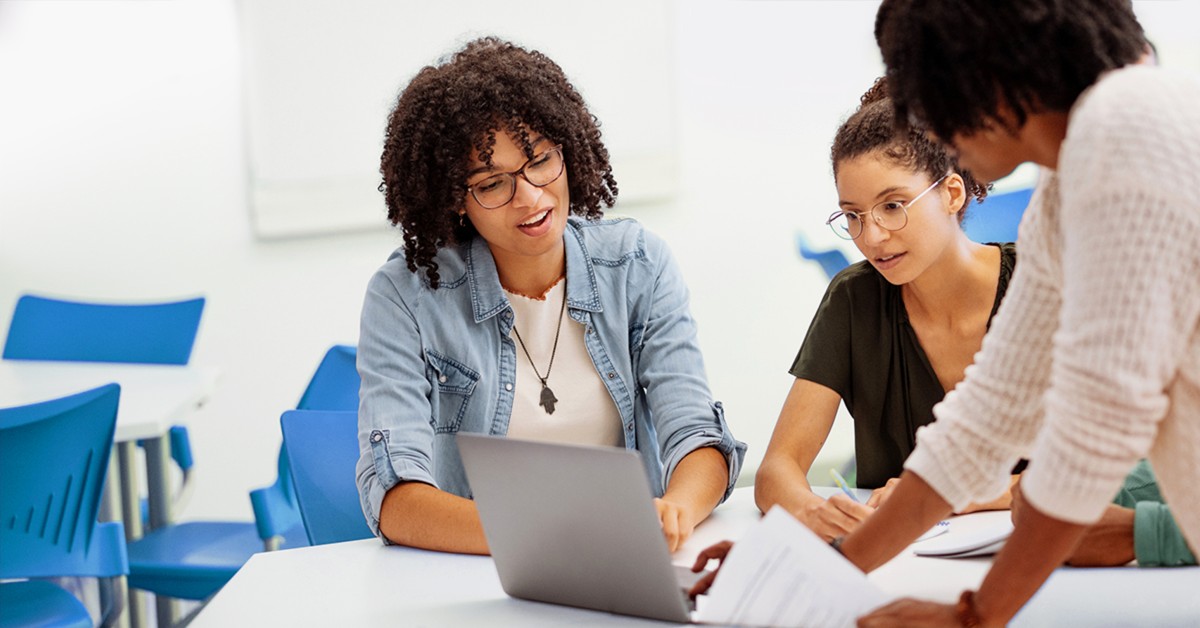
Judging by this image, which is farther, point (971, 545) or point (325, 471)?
point (325, 471)

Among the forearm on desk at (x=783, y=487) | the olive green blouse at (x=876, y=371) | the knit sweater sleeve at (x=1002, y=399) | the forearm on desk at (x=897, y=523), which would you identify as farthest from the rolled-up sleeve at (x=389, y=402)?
the knit sweater sleeve at (x=1002, y=399)

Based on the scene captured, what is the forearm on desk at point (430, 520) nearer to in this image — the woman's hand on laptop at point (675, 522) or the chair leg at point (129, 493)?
the woman's hand on laptop at point (675, 522)

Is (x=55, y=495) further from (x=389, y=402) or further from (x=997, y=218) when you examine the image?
(x=997, y=218)

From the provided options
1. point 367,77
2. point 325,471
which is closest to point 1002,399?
point 325,471

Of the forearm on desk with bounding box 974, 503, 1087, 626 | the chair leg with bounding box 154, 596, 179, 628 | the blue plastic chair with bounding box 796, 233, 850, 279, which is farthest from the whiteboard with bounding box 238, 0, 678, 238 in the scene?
the forearm on desk with bounding box 974, 503, 1087, 626

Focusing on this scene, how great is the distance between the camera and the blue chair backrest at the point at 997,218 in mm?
2740

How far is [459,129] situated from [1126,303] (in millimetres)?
1168

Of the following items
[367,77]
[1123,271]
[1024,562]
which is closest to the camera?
[1123,271]

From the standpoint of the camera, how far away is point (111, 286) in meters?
4.47

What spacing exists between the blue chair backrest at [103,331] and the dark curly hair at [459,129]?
5.92 feet

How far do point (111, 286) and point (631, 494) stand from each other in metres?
3.74

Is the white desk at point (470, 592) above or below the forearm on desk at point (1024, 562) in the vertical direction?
below

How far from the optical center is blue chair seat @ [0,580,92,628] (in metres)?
2.22

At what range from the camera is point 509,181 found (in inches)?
74.2
